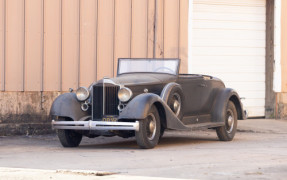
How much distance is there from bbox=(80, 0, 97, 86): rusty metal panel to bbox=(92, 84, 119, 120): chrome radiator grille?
9.65 ft

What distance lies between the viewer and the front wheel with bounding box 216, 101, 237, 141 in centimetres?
1159

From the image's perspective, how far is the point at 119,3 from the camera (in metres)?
13.6

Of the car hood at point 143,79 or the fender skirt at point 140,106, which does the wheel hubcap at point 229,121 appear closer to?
the car hood at point 143,79

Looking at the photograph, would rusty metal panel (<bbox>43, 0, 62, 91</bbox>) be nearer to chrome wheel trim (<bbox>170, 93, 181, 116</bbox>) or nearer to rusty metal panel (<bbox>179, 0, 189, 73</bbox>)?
rusty metal panel (<bbox>179, 0, 189, 73</bbox>)

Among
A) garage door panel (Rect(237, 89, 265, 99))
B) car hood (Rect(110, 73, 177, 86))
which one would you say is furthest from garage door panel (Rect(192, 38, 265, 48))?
car hood (Rect(110, 73, 177, 86))

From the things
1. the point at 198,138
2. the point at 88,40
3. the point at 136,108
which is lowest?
the point at 198,138

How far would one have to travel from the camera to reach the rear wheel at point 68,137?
404 inches

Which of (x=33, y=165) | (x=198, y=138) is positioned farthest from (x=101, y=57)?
(x=33, y=165)

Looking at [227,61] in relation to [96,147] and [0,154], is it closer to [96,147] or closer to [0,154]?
[96,147]

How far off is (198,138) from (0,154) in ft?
13.9

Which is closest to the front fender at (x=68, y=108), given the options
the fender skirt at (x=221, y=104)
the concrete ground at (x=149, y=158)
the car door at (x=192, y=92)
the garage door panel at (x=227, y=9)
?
the concrete ground at (x=149, y=158)

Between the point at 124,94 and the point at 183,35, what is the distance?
4.57 metres

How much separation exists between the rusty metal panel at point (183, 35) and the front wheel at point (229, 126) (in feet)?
8.51

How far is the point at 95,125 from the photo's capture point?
31.7ft
